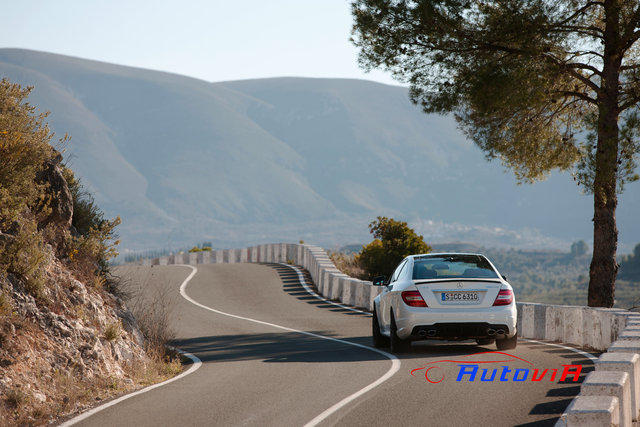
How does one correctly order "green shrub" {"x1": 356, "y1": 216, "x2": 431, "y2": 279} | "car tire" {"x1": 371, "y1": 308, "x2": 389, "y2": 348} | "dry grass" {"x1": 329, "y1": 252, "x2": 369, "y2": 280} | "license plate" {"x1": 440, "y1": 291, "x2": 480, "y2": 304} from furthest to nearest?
1. "dry grass" {"x1": 329, "y1": 252, "x2": 369, "y2": 280}
2. "green shrub" {"x1": 356, "y1": 216, "x2": 431, "y2": 279}
3. "car tire" {"x1": 371, "y1": 308, "x2": 389, "y2": 348}
4. "license plate" {"x1": 440, "y1": 291, "x2": 480, "y2": 304}

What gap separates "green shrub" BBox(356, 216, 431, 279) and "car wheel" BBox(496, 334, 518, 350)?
18795 millimetres

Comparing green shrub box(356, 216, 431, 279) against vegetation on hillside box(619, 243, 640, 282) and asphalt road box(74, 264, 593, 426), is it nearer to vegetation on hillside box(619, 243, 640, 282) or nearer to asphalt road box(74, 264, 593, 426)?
asphalt road box(74, 264, 593, 426)

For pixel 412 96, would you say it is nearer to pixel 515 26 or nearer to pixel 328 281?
pixel 515 26

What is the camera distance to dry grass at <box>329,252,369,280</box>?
34781 millimetres

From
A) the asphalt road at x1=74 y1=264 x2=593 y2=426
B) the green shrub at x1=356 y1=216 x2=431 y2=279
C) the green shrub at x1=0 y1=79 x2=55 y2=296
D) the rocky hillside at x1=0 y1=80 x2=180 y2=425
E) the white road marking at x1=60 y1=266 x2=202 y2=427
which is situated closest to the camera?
the asphalt road at x1=74 y1=264 x2=593 y2=426

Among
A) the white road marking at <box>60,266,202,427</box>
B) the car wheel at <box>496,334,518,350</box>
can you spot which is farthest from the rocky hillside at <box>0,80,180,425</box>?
the car wheel at <box>496,334,518,350</box>

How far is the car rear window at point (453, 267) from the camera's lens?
1401 cm

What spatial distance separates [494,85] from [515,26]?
1.44 metres

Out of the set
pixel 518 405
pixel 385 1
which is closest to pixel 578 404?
pixel 518 405

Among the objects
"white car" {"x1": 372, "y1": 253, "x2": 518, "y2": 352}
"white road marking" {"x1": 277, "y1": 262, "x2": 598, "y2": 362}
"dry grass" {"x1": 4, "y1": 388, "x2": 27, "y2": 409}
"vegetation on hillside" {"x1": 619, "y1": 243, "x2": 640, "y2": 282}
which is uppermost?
"white car" {"x1": 372, "y1": 253, "x2": 518, "y2": 352}

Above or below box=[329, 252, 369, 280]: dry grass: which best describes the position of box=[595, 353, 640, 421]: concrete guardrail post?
above

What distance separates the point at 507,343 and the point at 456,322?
134 centimetres

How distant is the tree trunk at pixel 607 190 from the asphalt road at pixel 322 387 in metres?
6.17

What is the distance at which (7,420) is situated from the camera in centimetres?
891
